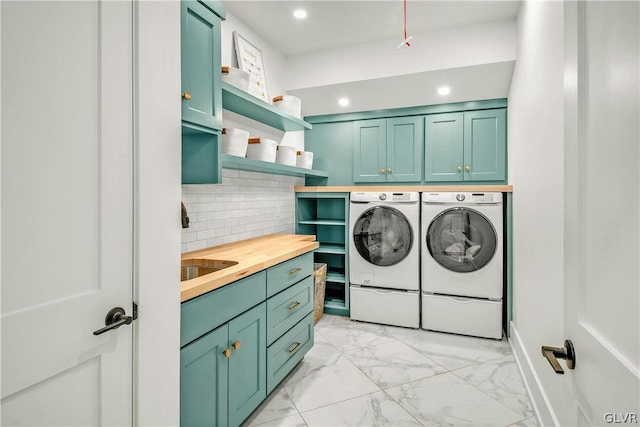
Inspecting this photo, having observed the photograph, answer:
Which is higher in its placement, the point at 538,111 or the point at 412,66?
the point at 412,66

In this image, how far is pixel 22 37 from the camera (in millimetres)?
744

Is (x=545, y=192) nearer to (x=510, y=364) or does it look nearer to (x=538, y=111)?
(x=538, y=111)

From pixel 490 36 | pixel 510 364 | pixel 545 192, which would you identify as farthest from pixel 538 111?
pixel 510 364

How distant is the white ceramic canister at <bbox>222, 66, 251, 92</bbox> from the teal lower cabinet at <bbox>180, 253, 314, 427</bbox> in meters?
1.17

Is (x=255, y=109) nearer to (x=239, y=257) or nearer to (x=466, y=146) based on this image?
(x=239, y=257)

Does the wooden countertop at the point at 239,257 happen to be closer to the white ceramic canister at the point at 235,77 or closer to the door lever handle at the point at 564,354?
the white ceramic canister at the point at 235,77

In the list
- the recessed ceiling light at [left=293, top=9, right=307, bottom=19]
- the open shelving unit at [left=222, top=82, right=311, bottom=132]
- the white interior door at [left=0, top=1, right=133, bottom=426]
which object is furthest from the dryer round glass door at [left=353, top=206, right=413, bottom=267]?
the white interior door at [left=0, top=1, right=133, bottom=426]

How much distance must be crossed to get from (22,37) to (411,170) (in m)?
3.28

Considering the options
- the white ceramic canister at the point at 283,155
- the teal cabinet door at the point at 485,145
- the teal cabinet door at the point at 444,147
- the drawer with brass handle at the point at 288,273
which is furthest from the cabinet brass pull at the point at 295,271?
the teal cabinet door at the point at 485,145

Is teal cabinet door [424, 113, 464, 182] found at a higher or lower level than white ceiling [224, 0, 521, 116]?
lower

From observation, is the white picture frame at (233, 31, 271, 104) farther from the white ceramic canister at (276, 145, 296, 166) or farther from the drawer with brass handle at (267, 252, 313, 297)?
the drawer with brass handle at (267, 252, 313, 297)

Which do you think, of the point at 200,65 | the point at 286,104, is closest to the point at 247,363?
the point at 200,65

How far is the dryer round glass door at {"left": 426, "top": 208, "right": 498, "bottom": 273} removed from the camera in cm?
292

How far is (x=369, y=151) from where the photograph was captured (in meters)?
3.72
